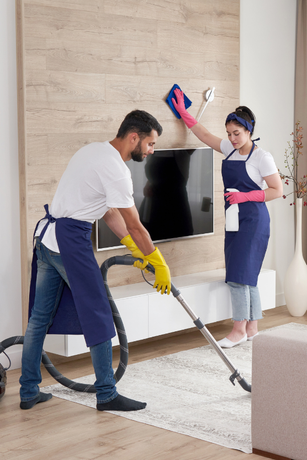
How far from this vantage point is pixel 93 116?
359 centimetres

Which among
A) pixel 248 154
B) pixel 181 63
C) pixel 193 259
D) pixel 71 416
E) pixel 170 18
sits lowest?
pixel 71 416

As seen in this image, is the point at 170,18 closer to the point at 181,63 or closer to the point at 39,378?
the point at 181,63

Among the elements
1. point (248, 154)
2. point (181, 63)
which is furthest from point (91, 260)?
point (181, 63)

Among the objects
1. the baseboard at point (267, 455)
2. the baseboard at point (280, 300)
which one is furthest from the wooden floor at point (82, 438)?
the baseboard at point (280, 300)

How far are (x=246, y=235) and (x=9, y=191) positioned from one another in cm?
149

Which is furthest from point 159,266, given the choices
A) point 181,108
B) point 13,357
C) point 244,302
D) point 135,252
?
point 181,108

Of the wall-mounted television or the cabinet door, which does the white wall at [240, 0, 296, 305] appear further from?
the cabinet door

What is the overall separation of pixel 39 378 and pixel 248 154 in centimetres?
190

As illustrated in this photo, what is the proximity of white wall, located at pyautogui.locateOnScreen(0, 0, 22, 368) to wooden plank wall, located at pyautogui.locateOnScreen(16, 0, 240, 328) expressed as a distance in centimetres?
4

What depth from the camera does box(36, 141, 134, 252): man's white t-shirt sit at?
2.58m

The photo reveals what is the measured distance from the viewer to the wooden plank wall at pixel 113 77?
3314 millimetres

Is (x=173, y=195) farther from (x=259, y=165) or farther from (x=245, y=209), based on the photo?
(x=259, y=165)

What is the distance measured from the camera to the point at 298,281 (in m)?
4.71

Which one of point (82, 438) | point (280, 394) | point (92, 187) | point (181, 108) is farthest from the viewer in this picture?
point (181, 108)
